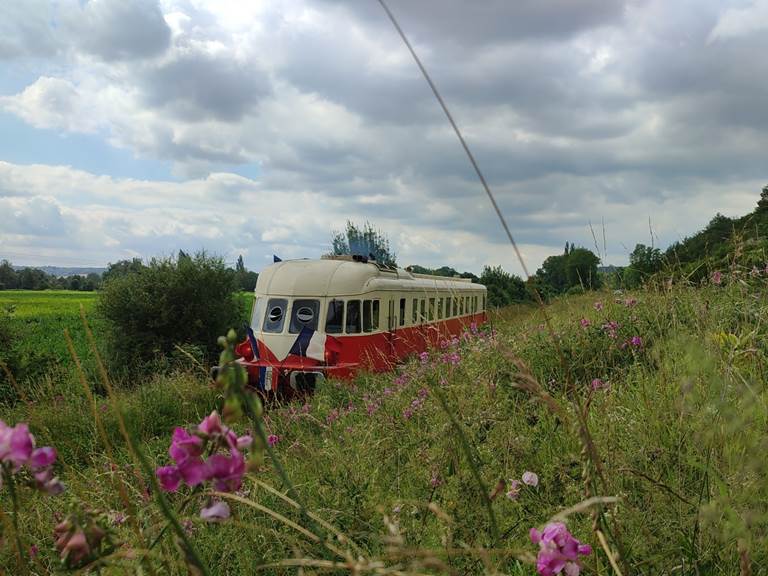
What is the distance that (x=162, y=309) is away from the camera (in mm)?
20969

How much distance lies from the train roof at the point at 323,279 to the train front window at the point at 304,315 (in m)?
0.19

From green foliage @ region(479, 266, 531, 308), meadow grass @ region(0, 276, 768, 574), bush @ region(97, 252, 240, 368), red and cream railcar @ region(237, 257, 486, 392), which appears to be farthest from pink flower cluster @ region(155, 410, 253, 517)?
green foliage @ region(479, 266, 531, 308)

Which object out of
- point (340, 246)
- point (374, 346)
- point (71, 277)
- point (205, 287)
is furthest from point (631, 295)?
point (71, 277)

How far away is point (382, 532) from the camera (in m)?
2.36

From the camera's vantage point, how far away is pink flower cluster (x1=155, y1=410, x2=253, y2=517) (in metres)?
0.93

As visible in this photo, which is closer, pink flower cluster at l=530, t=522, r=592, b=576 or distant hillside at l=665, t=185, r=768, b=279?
pink flower cluster at l=530, t=522, r=592, b=576

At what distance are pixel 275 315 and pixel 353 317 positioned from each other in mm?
1752

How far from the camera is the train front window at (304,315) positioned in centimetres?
1274

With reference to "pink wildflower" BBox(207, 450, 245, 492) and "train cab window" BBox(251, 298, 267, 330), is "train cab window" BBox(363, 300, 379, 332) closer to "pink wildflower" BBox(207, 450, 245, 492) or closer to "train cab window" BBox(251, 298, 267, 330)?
"train cab window" BBox(251, 298, 267, 330)

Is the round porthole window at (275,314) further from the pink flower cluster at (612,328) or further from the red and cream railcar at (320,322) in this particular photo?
the pink flower cluster at (612,328)

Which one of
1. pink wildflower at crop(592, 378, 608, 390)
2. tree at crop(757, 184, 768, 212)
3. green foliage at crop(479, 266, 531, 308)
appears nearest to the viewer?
pink wildflower at crop(592, 378, 608, 390)

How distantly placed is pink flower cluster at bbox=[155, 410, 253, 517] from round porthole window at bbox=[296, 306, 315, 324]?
1188 centimetres

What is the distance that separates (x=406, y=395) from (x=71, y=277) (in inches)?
3587

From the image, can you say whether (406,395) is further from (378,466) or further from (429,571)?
(429,571)
